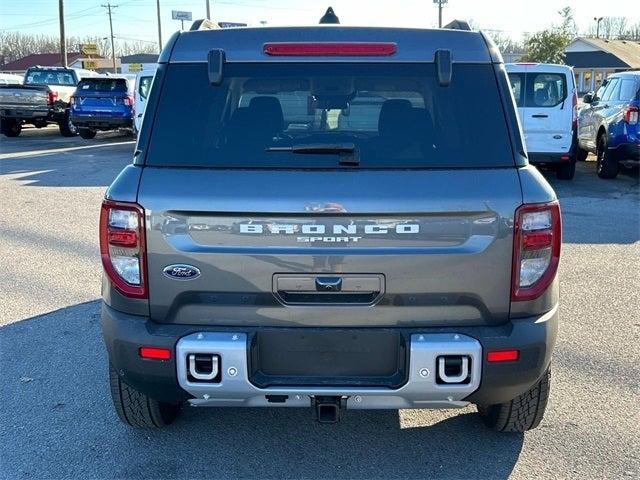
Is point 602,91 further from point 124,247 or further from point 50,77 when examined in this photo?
point 50,77

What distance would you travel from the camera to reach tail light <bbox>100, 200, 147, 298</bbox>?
2715 mm

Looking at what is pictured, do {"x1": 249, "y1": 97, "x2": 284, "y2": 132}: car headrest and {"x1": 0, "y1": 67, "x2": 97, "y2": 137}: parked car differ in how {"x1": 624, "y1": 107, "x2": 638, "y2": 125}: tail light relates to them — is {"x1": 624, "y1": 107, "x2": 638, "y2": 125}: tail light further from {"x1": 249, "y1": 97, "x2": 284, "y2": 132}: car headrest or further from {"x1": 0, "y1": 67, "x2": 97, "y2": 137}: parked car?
{"x1": 0, "y1": 67, "x2": 97, "y2": 137}: parked car

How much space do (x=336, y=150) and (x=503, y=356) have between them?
1077mm

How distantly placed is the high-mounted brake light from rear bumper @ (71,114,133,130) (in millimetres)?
17089

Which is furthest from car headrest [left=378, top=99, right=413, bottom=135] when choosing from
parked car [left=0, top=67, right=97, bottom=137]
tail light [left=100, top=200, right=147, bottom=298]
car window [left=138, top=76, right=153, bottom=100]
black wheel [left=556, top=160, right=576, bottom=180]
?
parked car [left=0, top=67, right=97, bottom=137]

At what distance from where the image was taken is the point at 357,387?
8.96 feet

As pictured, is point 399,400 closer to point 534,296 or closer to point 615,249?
point 534,296

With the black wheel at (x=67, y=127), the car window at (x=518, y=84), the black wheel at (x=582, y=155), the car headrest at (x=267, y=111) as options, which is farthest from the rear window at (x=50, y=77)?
the car headrest at (x=267, y=111)

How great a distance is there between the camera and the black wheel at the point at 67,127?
2091 cm

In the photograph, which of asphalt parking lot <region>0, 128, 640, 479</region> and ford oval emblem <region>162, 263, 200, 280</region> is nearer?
ford oval emblem <region>162, 263, 200, 280</region>

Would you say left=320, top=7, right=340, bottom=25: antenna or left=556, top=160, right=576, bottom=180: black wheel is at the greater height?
left=320, top=7, right=340, bottom=25: antenna

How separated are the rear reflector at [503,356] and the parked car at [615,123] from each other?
977 cm

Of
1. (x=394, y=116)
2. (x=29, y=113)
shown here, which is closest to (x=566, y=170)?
(x=394, y=116)

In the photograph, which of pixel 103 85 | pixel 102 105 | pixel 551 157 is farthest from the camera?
pixel 103 85
